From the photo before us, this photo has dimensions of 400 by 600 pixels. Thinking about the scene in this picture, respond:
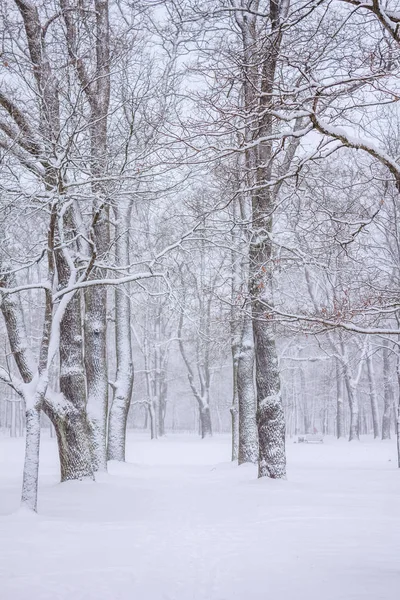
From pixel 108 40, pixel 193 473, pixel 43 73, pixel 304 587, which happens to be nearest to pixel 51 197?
pixel 43 73

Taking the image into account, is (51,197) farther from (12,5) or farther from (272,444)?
(272,444)

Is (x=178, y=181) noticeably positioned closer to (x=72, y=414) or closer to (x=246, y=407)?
(x=72, y=414)

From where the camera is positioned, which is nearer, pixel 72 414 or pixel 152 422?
pixel 72 414

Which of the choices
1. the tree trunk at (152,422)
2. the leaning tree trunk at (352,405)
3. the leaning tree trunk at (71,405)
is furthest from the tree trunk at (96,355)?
the tree trunk at (152,422)

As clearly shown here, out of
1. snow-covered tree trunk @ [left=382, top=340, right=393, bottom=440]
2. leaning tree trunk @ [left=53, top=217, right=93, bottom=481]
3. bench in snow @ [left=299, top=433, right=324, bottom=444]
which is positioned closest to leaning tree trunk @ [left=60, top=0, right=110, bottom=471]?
leaning tree trunk @ [left=53, top=217, right=93, bottom=481]

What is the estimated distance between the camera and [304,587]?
4.82 m

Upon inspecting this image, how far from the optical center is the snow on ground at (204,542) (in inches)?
190

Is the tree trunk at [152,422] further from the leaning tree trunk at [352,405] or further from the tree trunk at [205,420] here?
the leaning tree trunk at [352,405]

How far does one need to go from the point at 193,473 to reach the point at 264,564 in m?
10.9

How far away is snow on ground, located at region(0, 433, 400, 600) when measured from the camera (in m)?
4.83

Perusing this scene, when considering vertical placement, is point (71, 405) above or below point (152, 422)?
above

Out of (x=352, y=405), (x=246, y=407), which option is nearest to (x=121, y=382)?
(x=246, y=407)

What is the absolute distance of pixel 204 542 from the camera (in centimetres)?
675

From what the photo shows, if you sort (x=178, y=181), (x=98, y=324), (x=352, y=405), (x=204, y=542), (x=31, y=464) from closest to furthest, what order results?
(x=204, y=542), (x=31, y=464), (x=178, y=181), (x=98, y=324), (x=352, y=405)
